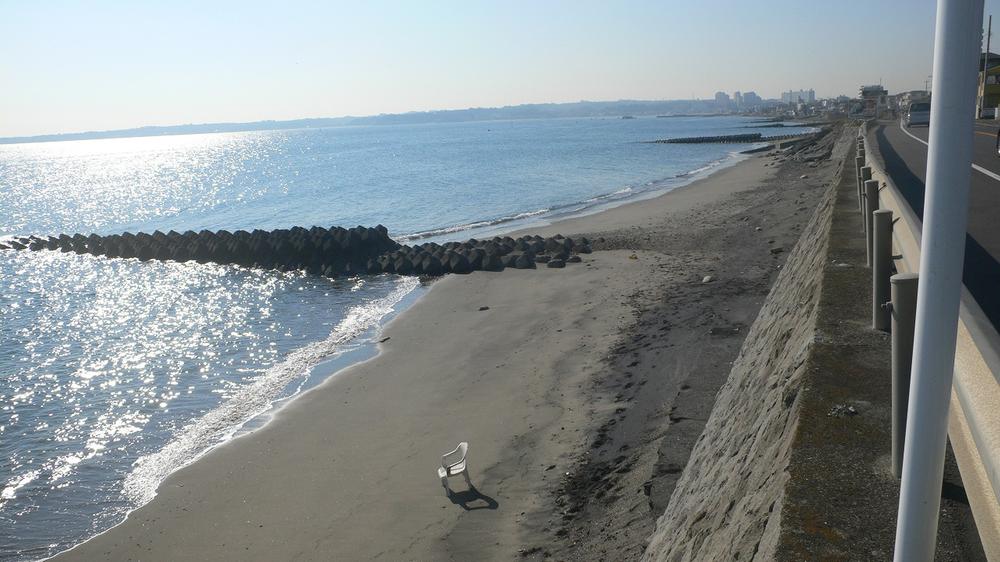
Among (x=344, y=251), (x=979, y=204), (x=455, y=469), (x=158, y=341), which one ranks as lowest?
(x=158, y=341)

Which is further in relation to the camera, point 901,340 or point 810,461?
point 810,461

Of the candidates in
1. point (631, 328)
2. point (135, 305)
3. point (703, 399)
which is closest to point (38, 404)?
point (135, 305)

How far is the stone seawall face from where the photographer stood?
4.29 meters

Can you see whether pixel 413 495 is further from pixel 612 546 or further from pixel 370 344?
pixel 370 344

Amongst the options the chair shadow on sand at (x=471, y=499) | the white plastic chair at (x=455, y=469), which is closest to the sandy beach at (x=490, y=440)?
the chair shadow on sand at (x=471, y=499)

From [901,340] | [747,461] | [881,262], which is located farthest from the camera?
[881,262]

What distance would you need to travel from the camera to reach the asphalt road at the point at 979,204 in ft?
23.5

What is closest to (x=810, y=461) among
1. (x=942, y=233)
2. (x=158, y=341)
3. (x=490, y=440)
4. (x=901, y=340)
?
(x=901, y=340)

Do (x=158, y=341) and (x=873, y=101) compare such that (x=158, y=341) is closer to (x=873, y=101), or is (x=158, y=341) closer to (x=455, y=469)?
(x=455, y=469)

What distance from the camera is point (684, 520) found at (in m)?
6.08

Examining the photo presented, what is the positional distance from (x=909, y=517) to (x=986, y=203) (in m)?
12.2

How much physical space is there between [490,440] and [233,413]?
237 inches

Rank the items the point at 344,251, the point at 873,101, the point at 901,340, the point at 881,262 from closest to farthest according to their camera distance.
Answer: the point at 901,340 < the point at 881,262 < the point at 344,251 < the point at 873,101

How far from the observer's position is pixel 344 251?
31094mm
